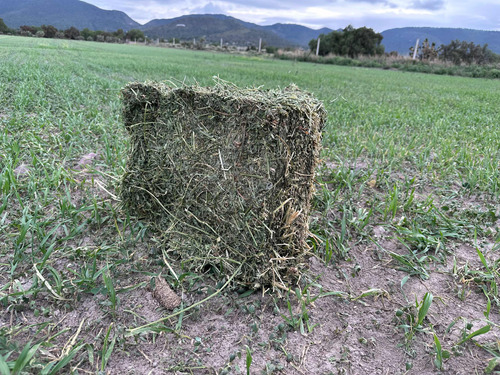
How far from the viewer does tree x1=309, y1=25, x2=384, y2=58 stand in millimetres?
46312

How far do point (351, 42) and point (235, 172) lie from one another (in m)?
50.4

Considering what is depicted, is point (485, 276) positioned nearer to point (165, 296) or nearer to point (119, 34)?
point (165, 296)

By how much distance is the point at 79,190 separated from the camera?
3020 millimetres

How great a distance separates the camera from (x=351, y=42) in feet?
153

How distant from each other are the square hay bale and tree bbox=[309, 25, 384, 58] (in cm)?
4809

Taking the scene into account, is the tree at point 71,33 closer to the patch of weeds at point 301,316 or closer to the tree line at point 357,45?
the tree line at point 357,45

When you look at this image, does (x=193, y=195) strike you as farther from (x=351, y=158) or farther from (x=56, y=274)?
(x=351, y=158)

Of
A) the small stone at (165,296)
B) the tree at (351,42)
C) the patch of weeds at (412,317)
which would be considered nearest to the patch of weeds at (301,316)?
the patch of weeds at (412,317)

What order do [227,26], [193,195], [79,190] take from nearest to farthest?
[193,195] → [79,190] → [227,26]

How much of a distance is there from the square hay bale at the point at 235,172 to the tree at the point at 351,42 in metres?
48.1

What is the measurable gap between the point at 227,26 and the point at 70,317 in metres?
193

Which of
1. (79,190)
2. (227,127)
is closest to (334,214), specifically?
(227,127)

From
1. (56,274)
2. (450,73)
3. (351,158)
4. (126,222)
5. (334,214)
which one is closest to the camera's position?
(56,274)

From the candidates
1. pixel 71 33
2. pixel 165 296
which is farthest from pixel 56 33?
pixel 165 296
